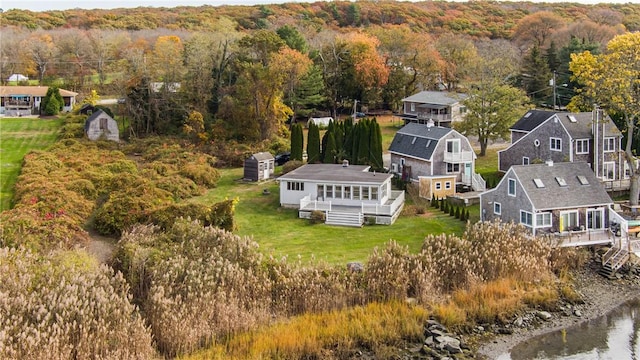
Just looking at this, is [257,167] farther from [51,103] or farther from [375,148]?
[51,103]

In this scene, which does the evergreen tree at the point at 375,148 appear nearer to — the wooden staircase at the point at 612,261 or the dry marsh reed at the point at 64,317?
the wooden staircase at the point at 612,261

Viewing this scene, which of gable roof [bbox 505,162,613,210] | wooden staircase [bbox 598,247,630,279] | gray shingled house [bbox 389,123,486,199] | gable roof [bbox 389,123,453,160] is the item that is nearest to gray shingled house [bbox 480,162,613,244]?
gable roof [bbox 505,162,613,210]

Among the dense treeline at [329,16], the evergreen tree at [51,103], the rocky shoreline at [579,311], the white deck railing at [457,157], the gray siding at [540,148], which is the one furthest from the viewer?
the dense treeline at [329,16]

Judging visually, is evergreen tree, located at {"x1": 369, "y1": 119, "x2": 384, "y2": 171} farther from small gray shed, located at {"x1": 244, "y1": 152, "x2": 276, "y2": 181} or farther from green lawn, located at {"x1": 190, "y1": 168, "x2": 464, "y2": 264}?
green lawn, located at {"x1": 190, "y1": 168, "x2": 464, "y2": 264}

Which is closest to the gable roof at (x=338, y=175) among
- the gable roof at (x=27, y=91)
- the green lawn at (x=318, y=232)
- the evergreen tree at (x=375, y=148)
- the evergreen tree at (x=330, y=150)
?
the green lawn at (x=318, y=232)

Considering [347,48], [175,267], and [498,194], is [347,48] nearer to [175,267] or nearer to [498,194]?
[498,194]

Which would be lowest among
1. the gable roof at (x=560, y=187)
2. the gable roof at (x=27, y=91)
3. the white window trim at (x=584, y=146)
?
the gable roof at (x=560, y=187)
